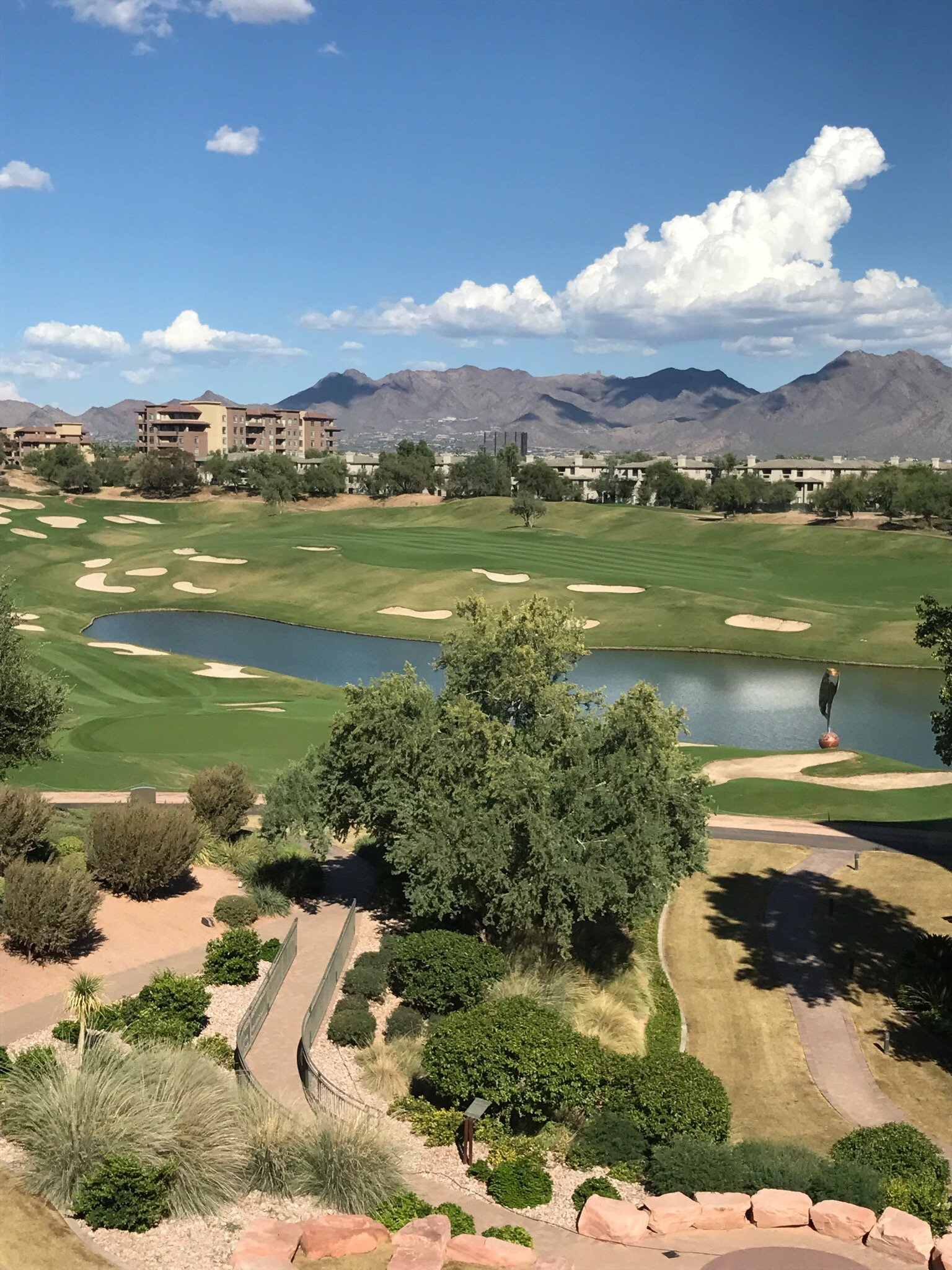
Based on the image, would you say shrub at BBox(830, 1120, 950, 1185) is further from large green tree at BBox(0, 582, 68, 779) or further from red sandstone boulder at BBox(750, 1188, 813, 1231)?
large green tree at BBox(0, 582, 68, 779)

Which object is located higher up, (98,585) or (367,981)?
(367,981)

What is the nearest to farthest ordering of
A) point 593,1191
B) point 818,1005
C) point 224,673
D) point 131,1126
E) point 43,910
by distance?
point 131,1126
point 593,1191
point 43,910
point 818,1005
point 224,673

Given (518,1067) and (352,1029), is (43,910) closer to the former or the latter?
(352,1029)

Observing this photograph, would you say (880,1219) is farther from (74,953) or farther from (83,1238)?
(74,953)

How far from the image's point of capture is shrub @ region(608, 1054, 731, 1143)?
19609 millimetres

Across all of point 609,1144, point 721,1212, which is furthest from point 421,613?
point 721,1212

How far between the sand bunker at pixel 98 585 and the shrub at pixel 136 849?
268 feet

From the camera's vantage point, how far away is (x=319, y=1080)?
2028 cm

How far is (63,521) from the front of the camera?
140 m

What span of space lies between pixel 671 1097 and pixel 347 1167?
5.87m

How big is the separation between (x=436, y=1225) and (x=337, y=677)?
6219cm

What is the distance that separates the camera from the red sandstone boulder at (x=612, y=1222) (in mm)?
16406

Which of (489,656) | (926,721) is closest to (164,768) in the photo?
(489,656)

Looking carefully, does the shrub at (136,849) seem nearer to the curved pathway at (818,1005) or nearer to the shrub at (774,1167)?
the curved pathway at (818,1005)
